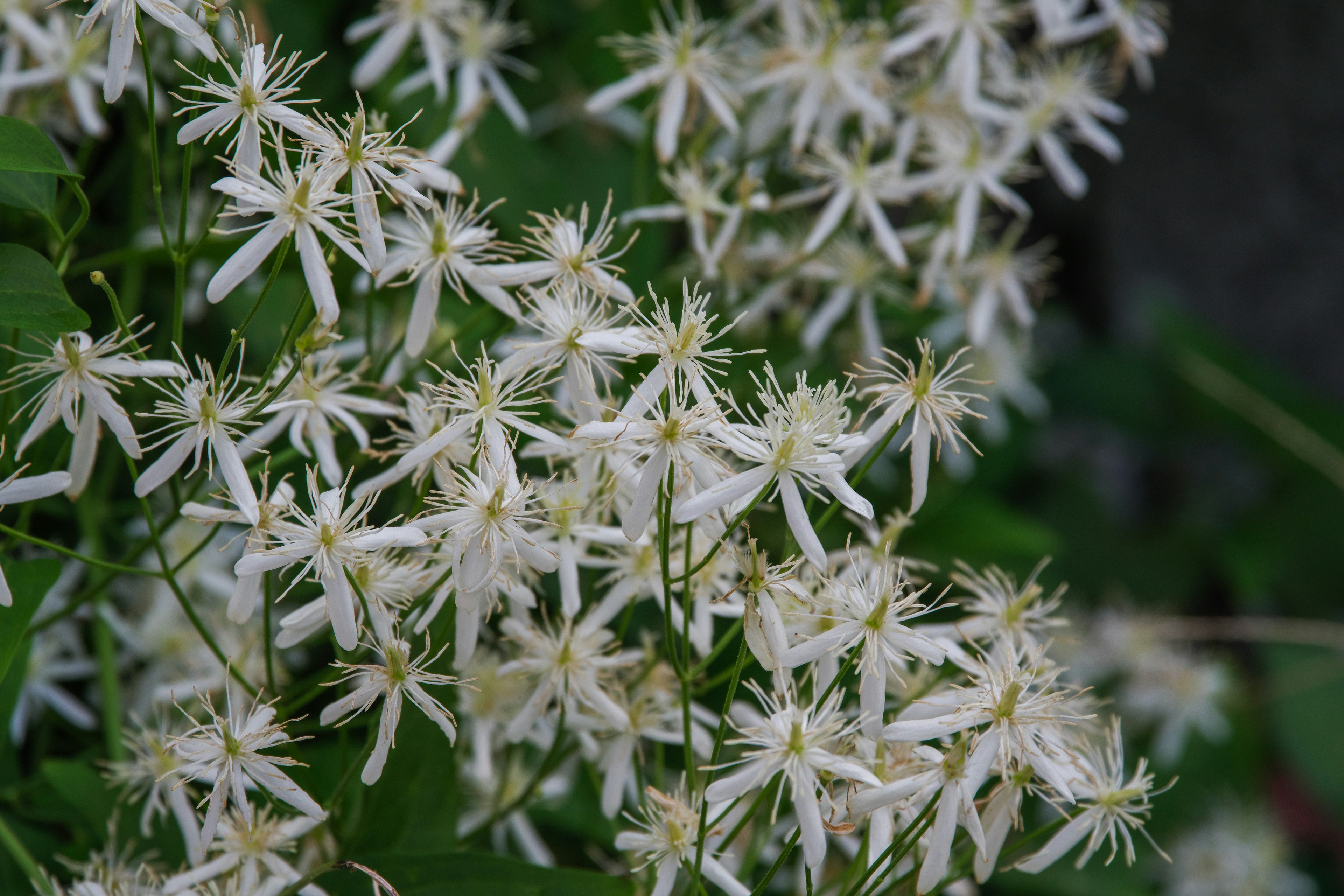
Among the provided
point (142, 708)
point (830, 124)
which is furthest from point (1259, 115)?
point (142, 708)

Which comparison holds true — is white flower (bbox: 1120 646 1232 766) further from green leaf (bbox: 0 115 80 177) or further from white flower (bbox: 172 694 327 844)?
green leaf (bbox: 0 115 80 177)

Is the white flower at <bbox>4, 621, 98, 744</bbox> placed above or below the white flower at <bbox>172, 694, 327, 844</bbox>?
below

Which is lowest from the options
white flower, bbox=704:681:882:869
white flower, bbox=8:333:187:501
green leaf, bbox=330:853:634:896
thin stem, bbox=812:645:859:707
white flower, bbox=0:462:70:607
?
green leaf, bbox=330:853:634:896

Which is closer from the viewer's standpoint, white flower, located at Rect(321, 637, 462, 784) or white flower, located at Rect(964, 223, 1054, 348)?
white flower, located at Rect(321, 637, 462, 784)

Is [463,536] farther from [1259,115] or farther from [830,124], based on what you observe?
[1259,115]

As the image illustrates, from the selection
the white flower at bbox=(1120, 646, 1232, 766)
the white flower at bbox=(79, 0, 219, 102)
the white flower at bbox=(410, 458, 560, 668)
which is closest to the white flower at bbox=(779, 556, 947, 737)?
the white flower at bbox=(410, 458, 560, 668)

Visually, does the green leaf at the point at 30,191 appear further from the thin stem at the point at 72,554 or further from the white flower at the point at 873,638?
the white flower at the point at 873,638

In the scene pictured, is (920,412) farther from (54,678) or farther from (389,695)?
(54,678)

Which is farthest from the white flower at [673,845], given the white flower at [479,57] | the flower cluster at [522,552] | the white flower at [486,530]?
the white flower at [479,57]

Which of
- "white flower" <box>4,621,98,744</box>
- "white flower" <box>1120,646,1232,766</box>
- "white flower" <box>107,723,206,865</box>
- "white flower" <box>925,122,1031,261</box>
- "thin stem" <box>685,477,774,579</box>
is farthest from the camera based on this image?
"white flower" <box>1120,646,1232,766</box>
